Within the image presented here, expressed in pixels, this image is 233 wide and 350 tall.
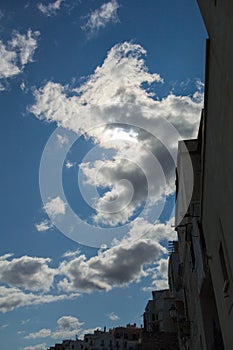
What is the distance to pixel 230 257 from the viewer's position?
33.7 feet

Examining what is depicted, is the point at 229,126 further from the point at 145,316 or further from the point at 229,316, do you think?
the point at 145,316

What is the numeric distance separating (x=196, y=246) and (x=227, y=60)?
35.8 feet

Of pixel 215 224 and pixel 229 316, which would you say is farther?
pixel 215 224

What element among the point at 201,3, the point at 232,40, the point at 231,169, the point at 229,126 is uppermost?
the point at 201,3

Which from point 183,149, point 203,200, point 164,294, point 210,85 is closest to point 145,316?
point 164,294

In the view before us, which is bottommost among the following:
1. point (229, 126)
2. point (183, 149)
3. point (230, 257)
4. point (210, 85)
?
point (230, 257)

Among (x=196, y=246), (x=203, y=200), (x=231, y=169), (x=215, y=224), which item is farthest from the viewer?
(x=196, y=246)

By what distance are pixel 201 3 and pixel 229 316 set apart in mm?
9455

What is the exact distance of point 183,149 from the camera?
23.2m

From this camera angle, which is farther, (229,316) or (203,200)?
(203,200)

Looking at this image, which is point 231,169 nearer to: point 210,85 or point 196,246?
point 210,85

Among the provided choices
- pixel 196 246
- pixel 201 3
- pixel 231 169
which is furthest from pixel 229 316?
pixel 201 3

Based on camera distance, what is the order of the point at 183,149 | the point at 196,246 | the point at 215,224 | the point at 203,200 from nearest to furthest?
1. the point at 215,224
2. the point at 203,200
3. the point at 196,246
4. the point at 183,149

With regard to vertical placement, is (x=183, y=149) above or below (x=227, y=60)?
above
